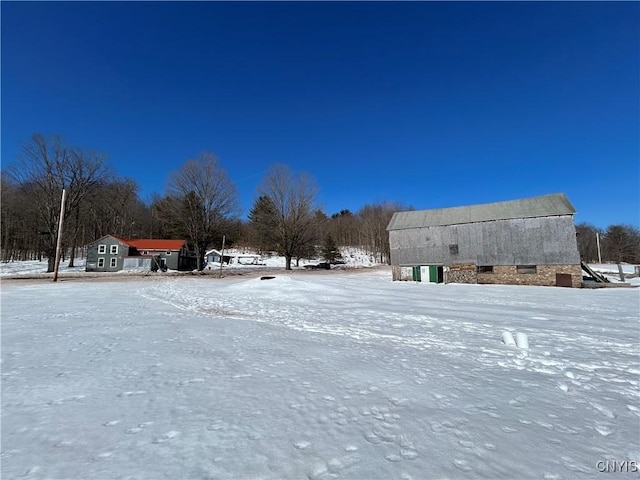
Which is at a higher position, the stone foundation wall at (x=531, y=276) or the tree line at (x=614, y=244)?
the tree line at (x=614, y=244)

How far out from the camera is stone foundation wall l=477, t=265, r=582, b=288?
997 inches

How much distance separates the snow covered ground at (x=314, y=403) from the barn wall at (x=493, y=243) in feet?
71.6

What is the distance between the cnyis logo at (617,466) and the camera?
8.91ft

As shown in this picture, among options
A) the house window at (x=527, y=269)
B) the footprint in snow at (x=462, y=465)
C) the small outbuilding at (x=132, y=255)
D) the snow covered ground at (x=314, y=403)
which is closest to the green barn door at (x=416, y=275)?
the house window at (x=527, y=269)

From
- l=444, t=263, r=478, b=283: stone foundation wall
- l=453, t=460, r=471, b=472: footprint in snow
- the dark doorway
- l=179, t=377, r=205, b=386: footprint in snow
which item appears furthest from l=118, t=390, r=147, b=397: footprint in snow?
the dark doorway

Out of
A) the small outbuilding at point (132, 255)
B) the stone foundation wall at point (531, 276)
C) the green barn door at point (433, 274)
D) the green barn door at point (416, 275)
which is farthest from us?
the small outbuilding at point (132, 255)

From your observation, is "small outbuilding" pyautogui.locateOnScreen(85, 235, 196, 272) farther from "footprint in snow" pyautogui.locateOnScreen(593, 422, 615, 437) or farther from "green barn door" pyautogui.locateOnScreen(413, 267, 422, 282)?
"footprint in snow" pyautogui.locateOnScreen(593, 422, 615, 437)

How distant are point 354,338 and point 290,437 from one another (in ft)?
15.0

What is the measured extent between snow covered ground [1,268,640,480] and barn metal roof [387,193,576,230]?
75.3ft

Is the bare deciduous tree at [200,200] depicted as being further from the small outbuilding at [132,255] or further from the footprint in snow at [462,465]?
the footprint in snow at [462,465]

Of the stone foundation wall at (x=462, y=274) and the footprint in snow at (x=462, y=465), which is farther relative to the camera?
the stone foundation wall at (x=462, y=274)

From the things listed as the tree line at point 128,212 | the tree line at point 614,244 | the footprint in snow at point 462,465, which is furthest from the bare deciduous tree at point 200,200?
the tree line at point 614,244

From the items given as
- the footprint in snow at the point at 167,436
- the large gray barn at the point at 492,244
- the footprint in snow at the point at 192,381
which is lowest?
the footprint in snow at the point at 192,381

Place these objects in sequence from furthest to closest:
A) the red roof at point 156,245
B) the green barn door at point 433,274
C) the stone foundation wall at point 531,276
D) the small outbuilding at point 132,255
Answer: the red roof at point 156,245, the small outbuilding at point 132,255, the green barn door at point 433,274, the stone foundation wall at point 531,276
